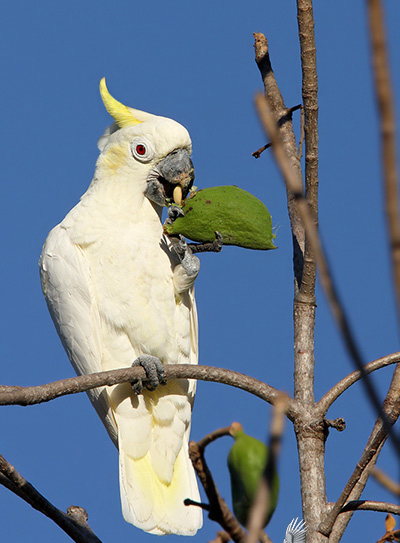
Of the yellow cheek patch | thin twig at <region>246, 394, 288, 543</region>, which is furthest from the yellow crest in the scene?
thin twig at <region>246, 394, 288, 543</region>

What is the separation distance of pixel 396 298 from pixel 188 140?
10.4 feet

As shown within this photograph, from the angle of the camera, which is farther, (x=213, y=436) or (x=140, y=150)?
(x=140, y=150)

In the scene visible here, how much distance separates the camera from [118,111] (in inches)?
149

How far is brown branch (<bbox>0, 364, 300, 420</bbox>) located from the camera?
7.36 ft

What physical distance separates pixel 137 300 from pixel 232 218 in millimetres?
763

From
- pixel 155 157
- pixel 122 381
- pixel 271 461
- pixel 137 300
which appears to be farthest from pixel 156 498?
pixel 271 461

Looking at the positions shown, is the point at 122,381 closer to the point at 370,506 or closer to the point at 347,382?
the point at 347,382

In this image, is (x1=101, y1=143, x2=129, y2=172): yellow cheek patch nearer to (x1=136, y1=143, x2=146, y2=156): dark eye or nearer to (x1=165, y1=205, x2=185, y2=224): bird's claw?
(x1=136, y1=143, x2=146, y2=156): dark eye

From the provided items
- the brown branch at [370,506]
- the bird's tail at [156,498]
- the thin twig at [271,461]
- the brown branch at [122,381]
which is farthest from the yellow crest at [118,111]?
the thin twig at [271,461]

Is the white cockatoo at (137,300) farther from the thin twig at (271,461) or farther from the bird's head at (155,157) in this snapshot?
the thin twig at (271,461)

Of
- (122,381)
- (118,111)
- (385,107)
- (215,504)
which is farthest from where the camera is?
(118,111)

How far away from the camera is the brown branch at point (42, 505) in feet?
7.91

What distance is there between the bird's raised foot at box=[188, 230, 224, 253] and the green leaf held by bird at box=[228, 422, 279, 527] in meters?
1.91

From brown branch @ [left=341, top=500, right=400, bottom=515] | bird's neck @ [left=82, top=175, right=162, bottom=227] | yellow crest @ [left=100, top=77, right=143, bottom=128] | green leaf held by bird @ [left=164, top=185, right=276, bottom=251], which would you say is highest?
yellow crest @ [left=100, top=77, right=143, bottom=128]
